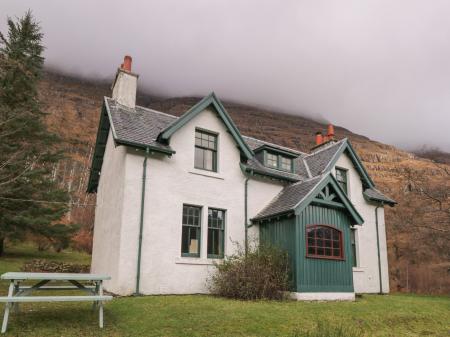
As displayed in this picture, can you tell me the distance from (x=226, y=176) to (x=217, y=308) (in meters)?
6.89

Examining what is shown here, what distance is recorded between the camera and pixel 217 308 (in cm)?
1040

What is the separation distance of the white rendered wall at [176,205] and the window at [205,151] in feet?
0.95

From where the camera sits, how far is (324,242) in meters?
15.1

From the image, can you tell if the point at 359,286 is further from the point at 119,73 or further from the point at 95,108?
the point at 95,108

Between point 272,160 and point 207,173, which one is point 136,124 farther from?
point 272,160

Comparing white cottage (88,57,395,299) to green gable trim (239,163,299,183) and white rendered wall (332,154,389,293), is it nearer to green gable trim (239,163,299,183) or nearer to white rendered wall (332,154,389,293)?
green gable trim (239,163,299,183)

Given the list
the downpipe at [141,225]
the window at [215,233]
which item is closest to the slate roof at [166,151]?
the downpipe at [141,225]

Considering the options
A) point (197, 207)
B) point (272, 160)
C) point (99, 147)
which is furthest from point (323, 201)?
point (99, 147)

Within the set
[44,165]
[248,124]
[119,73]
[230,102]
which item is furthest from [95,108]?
[119,73]

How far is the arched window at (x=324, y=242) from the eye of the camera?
14.6 m

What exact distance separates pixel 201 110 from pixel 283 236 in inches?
249

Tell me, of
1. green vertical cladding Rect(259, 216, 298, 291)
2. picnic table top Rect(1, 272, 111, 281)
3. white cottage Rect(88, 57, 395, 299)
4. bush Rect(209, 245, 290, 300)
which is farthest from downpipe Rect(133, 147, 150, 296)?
green vertical cladding Rect(259, 216, 298, 291)

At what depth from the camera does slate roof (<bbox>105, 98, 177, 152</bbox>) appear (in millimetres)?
14062

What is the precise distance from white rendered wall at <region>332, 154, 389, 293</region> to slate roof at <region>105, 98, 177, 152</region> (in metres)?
9.95
